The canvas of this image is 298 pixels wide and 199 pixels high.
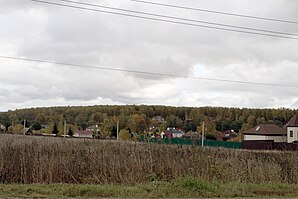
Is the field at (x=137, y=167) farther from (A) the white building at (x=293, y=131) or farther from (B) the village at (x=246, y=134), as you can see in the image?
(A) the white building at (x=293, y=131)

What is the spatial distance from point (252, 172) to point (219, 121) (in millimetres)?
97685

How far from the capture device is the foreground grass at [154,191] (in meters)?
13.4

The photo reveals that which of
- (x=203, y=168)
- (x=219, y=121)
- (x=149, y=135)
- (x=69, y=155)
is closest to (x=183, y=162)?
(x=203, y=168)

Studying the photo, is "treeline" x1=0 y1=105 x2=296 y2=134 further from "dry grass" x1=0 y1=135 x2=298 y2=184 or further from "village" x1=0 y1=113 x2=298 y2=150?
"dry grass" x1=0 y1=135 x2=298 y2=184

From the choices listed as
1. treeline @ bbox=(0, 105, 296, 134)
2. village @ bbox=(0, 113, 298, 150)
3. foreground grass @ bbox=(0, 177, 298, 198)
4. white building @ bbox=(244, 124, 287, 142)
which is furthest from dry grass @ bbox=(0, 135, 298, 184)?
treeline @ bbox=(0, 105, 296, 134)

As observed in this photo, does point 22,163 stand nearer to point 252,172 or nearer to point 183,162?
point 183,162

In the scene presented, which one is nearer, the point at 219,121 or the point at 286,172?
the point at 286,172

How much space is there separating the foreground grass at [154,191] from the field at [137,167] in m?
0.11

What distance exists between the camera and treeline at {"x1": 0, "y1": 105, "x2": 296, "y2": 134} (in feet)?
349

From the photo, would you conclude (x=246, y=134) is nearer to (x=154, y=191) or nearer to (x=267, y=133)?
(x=267, y=133)

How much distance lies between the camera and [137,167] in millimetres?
17359

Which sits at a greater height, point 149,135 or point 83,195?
point 149,135

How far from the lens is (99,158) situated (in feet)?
57.2

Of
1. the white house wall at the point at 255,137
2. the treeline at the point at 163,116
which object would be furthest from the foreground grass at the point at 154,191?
the treeline at the point at 163,116
